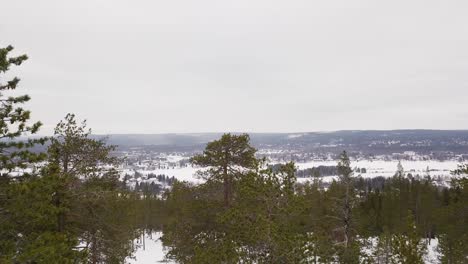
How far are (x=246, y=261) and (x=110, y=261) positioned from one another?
7730mm

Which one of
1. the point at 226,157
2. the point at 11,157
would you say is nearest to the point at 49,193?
the point at 11,157

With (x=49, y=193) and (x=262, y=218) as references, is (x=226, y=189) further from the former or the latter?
(x=49, y=193)

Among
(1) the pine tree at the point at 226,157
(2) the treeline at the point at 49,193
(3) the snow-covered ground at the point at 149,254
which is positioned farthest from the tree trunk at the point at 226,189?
(3) the snow-covered ground at the point at 149,254

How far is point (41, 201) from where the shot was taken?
1087cm

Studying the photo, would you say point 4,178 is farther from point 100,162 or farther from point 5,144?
point 100,162

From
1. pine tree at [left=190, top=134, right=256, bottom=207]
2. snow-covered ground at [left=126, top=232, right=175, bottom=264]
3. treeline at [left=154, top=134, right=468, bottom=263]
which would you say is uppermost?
pine tree at [left=190, top=134, right=256, bottom=207]

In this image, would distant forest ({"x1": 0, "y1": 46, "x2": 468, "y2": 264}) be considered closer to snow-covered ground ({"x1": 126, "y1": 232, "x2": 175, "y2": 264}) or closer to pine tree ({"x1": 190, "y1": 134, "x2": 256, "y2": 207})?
pine tree ({"x1": 190, "y1": 134, "x2": 256, "y2": 207})

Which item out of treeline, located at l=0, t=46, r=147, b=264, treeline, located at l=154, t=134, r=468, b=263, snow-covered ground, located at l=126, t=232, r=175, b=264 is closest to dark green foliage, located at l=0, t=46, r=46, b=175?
treeline, located at l=0, t=46, r=147, b=264

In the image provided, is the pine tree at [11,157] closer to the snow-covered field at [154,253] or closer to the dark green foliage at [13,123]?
the dark green foliage at [13,123]

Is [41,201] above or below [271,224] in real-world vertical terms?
above

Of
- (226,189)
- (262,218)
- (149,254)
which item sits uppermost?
(262,218)

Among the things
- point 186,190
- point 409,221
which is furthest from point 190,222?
point 409,221

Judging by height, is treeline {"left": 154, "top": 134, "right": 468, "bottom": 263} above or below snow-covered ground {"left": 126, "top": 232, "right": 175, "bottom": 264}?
above

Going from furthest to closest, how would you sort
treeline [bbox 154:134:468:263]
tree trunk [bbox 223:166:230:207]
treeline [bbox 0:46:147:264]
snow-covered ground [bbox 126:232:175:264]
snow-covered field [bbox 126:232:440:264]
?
snow-covered ground [bbox 126:232:175:264]
snow-covered field [bbox 126:232:440:264]
tree trunk [bbox 223:166:230:207]
treeline [bbox 154:134:468:263]
treeline [bbox 0:46:147:264]
